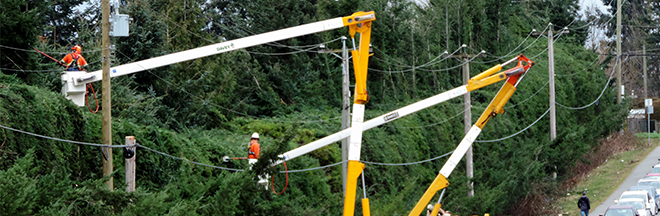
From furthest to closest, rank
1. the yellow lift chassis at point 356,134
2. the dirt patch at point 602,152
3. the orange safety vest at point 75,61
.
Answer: the dirt patch at point 602,152 → the orange safety vest at point 75,61 → the yellow lift chassis at point 356,134

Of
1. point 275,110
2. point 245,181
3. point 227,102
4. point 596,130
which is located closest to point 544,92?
point 596,130

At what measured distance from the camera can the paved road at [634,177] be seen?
3237 cm

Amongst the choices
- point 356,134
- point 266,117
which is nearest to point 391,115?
point 356,134

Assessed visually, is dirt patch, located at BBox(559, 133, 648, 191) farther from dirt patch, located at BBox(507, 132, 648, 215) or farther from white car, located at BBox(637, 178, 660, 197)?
white car, located at BBox(637, 178, 660, 197)

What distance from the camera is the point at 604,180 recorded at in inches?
1539

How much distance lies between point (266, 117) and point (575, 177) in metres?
21.1

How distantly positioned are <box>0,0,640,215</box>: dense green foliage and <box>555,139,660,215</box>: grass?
1.53 metres

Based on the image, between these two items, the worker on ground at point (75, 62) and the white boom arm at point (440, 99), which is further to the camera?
the white boom arm at point (440, 99)

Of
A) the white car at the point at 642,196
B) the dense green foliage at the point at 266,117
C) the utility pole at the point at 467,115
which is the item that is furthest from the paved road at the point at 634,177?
the utility pole at the point at 467,115

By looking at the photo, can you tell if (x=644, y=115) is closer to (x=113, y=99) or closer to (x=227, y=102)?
(x=227, y=102)

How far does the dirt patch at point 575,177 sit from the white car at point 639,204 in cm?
406

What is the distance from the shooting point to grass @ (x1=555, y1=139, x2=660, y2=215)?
1316 inches

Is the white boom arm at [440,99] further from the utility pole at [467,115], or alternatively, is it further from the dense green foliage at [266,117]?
the utility pole at [467,115]

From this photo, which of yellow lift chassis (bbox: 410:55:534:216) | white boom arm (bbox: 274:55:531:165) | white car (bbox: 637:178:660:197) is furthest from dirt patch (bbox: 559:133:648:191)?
white boom arm (bbox: 274:55:531:165)
